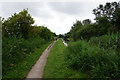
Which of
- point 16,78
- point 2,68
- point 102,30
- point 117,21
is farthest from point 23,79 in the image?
point 117,21

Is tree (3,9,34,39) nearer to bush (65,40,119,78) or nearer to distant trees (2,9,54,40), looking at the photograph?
distant trees (2,9,54,40)

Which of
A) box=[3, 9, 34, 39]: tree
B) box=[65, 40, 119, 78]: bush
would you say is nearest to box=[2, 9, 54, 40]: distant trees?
box=[3, 9, 34, 39]: tree

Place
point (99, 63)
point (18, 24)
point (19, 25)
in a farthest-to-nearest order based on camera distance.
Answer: point (19, 25) < point (18, 24) < point (99, 63)

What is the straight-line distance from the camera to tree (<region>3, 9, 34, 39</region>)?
11.2 metres

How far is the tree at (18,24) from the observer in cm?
1120

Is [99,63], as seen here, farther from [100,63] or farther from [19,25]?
[19,25]

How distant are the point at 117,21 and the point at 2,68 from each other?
717 inches

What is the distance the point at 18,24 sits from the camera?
39.1 feet

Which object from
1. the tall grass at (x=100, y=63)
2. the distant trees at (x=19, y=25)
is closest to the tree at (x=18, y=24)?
the distant trees at (x=19, y=25)

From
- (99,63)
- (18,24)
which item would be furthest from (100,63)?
(18,24)

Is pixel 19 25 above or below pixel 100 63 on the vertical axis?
above

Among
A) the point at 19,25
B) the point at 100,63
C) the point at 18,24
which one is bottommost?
the point at 100,63

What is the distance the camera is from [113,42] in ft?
18.6

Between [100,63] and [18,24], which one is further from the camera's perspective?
[18,24]
